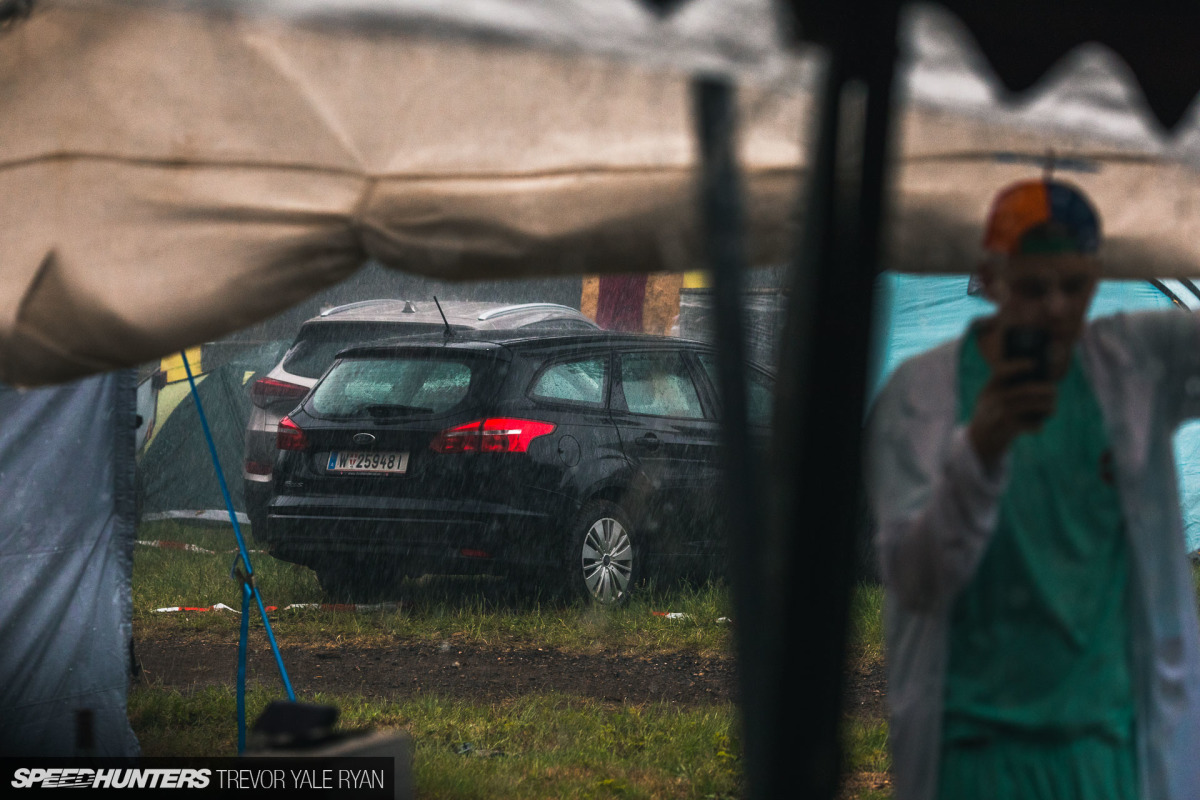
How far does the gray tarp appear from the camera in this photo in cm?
476

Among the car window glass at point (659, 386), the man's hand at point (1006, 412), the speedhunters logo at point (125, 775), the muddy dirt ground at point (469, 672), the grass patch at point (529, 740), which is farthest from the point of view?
the car window glass at point (659, 386)

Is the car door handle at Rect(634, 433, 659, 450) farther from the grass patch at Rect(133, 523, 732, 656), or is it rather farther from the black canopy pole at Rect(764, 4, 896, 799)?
the black canopy pole at Rect(764, 4, 896, 799)

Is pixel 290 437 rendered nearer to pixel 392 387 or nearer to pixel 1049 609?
pixel 392 387

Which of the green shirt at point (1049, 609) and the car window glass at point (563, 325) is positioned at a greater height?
the car window glass at point (563, 325)

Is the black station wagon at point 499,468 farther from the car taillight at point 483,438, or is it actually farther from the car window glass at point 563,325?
the car window glass at point 563,325

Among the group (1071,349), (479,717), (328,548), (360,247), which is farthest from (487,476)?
(1071,349)

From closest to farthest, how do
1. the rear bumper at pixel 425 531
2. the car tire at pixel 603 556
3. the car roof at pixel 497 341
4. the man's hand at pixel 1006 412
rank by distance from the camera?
the man's hand at pixel 1006 412 → the rear bumper at pixel 425 531 → the car tire at pixel 603 556 → the car roof at pixel 497 341

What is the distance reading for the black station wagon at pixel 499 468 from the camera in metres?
7.86

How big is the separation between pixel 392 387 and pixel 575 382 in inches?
48.5

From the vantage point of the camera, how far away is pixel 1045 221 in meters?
1.79

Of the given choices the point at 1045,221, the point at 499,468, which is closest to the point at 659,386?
the point at 499,468

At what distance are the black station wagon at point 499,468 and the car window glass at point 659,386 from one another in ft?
0.05

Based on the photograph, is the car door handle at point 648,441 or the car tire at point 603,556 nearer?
the car tire at point 603,556

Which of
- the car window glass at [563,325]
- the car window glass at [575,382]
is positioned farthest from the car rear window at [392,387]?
the car window glass at [563,325]
